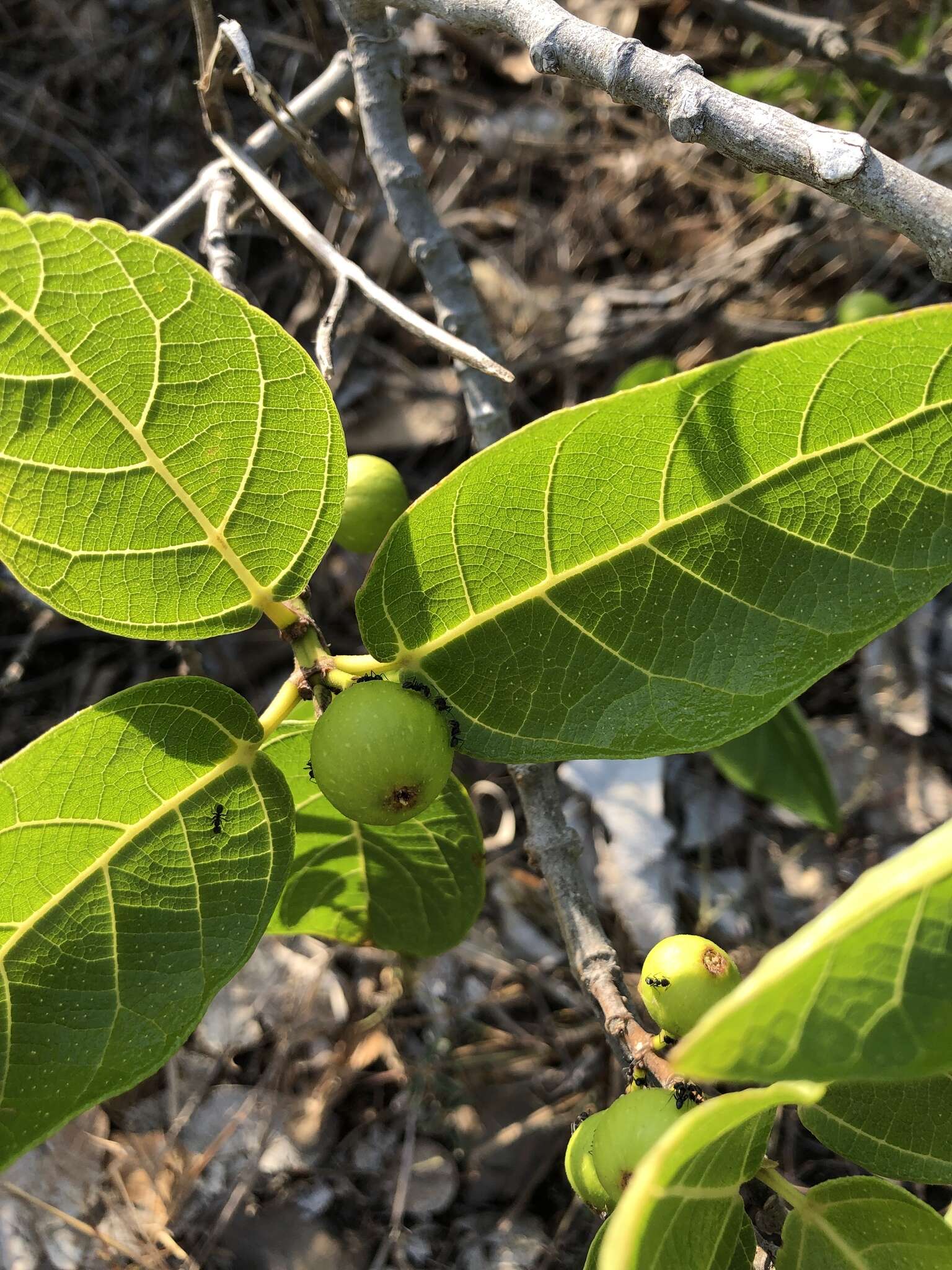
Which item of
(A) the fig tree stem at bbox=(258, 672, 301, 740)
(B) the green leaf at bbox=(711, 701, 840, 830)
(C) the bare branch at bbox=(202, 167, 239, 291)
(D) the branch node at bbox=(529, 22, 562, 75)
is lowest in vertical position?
(B) the green leaf at bbox=(711, 701, 840, 830)

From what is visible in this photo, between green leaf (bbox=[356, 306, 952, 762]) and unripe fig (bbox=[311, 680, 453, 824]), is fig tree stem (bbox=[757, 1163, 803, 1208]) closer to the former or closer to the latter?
green leaf (bbox=[356, 306, 952, 762])

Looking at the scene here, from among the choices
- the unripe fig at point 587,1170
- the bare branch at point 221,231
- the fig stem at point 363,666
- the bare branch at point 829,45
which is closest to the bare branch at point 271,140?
the bare branch at point 221,231

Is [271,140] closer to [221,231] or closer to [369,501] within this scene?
[221,231]

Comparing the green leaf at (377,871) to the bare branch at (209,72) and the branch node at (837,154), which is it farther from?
the bare branch at (209,72)

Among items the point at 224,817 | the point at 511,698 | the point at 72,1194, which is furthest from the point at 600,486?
the point at 72,1194

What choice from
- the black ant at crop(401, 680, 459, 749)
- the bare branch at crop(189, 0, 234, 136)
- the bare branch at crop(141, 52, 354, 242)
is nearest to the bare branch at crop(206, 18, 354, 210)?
the bare branch at crop(189, 0, 234, 136)
